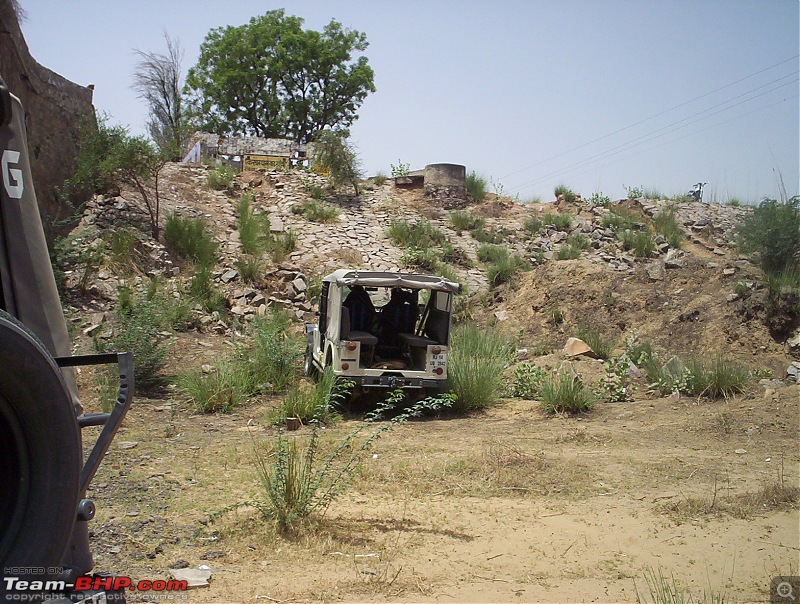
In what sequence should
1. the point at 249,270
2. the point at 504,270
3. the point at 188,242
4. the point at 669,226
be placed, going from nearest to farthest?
the point at 249,270
the point at 188,242
the point at 504,270
the point at 669,226

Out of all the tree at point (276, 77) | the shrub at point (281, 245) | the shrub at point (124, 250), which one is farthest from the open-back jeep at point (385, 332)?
the tree at point (276, 77)

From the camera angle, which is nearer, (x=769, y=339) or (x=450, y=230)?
(x=769, y=339)

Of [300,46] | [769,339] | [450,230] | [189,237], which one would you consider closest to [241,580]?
[769,339]

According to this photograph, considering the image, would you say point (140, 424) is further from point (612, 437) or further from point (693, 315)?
point (693, 315)

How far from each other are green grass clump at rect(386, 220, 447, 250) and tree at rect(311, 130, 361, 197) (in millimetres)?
3197

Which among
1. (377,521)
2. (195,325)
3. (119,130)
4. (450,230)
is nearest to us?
(377,521)

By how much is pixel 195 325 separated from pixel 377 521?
1138cm

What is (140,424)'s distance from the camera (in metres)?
9.79

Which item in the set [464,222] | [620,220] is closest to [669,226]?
[620,220]

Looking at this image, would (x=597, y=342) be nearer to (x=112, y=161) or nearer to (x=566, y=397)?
(x=566, y=397)

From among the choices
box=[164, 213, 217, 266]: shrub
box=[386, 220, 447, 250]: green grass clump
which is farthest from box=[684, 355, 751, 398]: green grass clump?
box=[164, 213, 217, 266]: shrub

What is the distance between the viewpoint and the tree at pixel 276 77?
135ft

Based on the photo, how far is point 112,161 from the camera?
18.0 meters

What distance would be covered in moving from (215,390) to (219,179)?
1566cm
